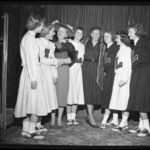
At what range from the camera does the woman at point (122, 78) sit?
4.37 m

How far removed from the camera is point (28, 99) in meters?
3.77

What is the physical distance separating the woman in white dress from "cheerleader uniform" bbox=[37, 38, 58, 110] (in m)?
0.49

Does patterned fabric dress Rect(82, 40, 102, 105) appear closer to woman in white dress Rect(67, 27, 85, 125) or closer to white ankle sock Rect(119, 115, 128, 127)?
woman in white dress Rect(67, 27, 85, 125)

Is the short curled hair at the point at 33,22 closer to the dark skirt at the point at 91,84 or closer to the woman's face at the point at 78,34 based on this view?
the woman's face at the point at 78,34

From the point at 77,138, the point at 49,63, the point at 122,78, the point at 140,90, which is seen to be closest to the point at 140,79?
the point at 140,90

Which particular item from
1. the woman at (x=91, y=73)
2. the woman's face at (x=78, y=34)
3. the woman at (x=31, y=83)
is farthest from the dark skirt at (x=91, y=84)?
the woman at (x=31, y=83)

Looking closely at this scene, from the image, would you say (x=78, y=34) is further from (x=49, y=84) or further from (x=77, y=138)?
(x=77, y=138)

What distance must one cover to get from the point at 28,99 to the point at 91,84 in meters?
1.43

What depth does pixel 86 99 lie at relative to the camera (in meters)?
4.78

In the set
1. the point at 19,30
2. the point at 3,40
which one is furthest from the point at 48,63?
the point at 19,30

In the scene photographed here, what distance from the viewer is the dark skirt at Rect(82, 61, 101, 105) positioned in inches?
188

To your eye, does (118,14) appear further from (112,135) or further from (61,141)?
(61,141)

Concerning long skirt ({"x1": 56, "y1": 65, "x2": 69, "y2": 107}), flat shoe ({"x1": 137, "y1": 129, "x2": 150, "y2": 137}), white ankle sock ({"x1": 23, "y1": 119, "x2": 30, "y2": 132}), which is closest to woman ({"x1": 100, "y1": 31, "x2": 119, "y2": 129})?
flat shoe ({"x1": 137, "y1": 129, "x2": 150, "y2": 137})

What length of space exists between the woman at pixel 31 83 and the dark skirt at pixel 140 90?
1431 millimetres
